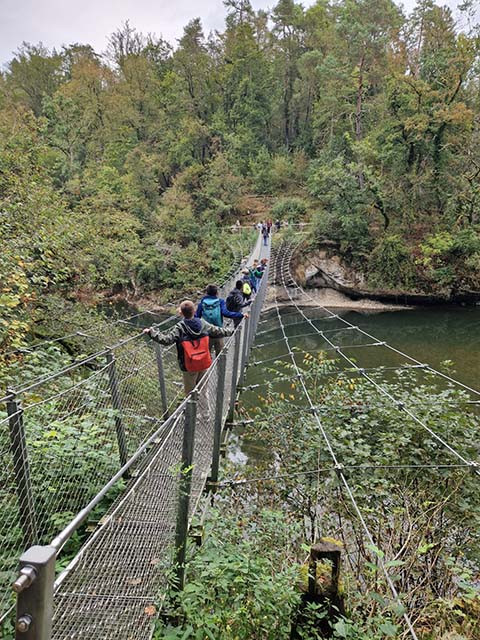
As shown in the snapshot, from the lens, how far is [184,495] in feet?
4.44

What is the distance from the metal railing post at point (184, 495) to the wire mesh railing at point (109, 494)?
2cm

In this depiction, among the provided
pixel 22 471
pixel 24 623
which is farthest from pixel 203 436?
pixel 24 623

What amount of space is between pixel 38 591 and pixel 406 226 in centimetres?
1533

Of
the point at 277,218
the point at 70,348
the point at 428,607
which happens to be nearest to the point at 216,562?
the point at 428,607

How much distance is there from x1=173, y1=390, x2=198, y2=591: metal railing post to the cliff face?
13132mm

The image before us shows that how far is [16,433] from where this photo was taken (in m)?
1.31

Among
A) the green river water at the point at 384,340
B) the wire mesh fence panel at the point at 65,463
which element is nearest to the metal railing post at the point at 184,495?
the wire mesh fence panel at the point at 65,463

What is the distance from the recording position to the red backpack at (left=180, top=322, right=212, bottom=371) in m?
2.49

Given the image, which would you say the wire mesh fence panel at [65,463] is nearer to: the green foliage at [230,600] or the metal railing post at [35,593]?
the green foliage at [230,600]

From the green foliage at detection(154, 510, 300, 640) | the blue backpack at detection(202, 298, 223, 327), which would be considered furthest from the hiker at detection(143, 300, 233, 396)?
the green foliage at detection(154, 510, 300, 640)

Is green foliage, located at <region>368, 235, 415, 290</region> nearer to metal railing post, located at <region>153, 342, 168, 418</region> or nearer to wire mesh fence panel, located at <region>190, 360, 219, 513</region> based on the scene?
metal railing post, located at <region>153, 342, 168, 418</region>

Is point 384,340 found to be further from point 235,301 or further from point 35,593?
point 35,593

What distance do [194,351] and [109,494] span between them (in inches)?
37.7

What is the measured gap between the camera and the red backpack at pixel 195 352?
2.49 m
